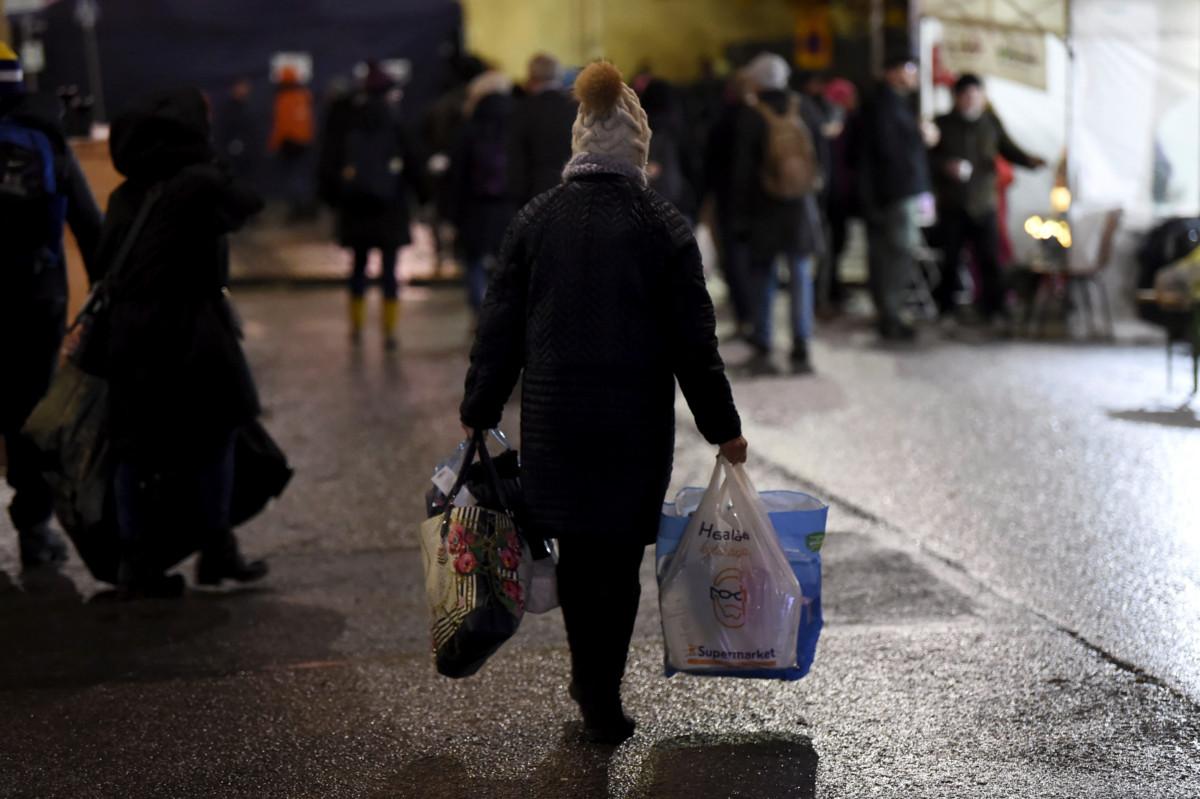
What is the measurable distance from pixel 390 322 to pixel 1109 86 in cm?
588

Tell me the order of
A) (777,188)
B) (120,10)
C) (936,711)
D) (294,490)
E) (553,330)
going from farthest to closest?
1. (120,10)
2. (777,188)
3. (294,490)
4. (936,711)
5. (553,330)

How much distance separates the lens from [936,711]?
5.02 m

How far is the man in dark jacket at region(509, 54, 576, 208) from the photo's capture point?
1136 centimetres

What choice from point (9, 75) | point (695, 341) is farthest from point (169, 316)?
point (695, 341)

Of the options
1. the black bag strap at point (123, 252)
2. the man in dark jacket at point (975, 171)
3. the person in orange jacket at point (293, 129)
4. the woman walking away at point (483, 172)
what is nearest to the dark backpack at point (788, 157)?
the woman walking away at point (483, 172)

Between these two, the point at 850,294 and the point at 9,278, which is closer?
the point at 9,278

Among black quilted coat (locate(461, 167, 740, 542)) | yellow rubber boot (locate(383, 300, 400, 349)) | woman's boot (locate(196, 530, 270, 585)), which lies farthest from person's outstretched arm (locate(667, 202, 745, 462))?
yellow rubber boot (locate(383, 300, 400, 349))

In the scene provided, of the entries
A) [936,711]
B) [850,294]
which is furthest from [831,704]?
[850,294]

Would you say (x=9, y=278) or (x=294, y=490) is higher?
(x=9, y=278)

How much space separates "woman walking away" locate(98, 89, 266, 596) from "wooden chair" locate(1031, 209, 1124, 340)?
8540 mm

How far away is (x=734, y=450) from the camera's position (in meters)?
4.71

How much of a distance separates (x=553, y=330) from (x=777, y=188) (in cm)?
736

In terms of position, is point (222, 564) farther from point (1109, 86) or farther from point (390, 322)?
point (1109, 86)

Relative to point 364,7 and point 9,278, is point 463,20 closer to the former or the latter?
point 364,7
